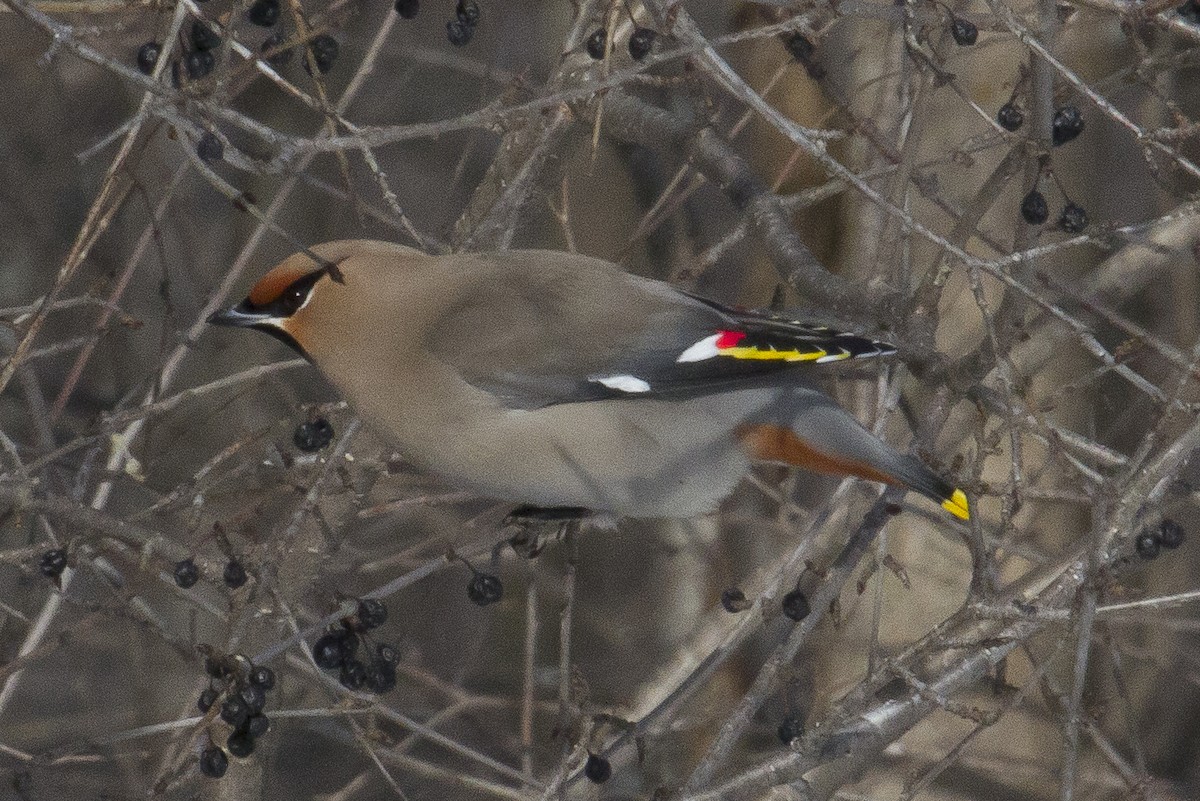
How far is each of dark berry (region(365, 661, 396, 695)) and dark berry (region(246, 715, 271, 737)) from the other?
0.31 meters

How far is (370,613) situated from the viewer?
3.43 metres

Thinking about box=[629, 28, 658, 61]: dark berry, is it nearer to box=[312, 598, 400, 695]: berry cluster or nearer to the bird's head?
the bird's head

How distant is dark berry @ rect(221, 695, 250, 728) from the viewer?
3.04 meters

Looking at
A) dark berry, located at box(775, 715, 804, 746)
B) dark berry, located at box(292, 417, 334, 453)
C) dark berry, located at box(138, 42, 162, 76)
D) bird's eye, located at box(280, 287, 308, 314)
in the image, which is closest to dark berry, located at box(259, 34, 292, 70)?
dark berry, located at box(138, 42, 162, 76)


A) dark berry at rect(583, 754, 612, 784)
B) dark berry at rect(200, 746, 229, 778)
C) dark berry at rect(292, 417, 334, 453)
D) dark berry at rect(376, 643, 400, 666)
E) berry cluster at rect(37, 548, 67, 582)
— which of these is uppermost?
dark berry at rect(292, 417, 334, 453)

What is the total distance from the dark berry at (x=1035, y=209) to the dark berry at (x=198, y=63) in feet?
5.54

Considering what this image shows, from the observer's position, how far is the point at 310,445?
393cm

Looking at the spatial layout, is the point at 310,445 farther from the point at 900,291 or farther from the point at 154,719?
the point at 154,719

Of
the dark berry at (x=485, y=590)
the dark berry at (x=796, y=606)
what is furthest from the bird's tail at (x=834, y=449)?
the dark berry at (x=485, y=590)

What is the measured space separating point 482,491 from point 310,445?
414mm

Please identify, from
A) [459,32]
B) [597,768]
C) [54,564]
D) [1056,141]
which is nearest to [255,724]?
[54,564]

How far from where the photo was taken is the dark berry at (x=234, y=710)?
9.97 feet

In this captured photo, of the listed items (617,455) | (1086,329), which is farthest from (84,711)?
(1086,329)

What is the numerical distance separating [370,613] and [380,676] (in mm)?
128
